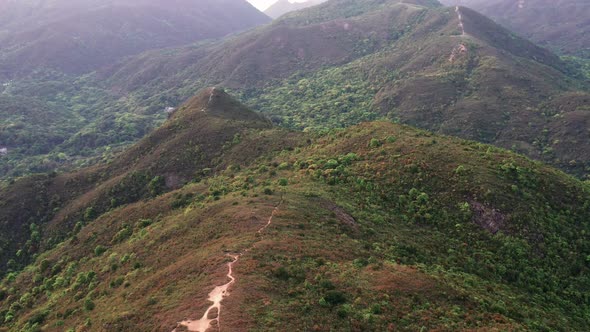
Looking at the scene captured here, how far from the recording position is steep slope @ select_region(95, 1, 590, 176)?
110 metres

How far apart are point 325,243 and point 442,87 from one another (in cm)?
10822

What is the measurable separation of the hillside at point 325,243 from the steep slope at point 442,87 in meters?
57.6

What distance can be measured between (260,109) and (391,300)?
131643 millimetres

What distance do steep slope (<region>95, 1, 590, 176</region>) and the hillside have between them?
57.6m

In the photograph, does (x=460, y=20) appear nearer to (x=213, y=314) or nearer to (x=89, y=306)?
(x=213, y=314)

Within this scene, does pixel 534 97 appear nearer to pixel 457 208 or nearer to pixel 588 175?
pixel 588 175

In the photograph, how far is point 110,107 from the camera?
193m

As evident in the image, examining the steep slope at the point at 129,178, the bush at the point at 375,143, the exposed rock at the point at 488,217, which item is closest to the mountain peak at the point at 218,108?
the steep slope at the point at 129,178

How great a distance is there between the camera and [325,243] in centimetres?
4000

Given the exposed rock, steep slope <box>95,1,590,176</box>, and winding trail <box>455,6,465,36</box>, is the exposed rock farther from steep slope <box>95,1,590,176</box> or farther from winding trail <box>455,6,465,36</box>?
winding trail <box>455,6,465,36</box>

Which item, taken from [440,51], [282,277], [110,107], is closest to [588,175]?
[440,51]

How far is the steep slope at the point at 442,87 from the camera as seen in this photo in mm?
109938

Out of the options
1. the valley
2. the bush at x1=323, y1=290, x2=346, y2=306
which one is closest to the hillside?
the bush at x1=323, y1=290, x2=346, y2=306

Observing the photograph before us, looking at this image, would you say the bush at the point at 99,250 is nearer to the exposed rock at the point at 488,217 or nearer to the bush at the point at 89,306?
the bush at the point at 89,306
